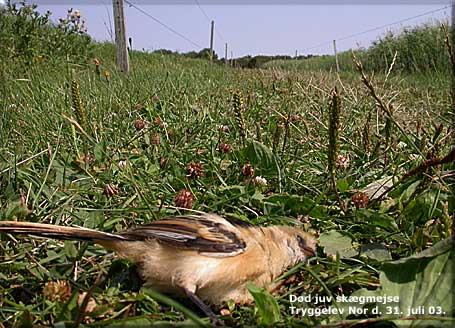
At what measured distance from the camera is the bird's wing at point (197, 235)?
117 cm

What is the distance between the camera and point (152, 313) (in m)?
1.10

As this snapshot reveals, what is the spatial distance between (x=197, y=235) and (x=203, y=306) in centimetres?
18

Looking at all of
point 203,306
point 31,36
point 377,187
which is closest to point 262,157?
point 377,187

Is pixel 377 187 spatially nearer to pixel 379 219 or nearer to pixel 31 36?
pixel 379 219

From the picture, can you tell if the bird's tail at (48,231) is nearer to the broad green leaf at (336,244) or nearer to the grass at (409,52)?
the broad green leaf at (336,244)

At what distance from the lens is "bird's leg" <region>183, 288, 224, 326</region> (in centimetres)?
107

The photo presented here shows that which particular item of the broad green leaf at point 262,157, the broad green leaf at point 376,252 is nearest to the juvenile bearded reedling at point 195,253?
the broad green leaf at point 376,252

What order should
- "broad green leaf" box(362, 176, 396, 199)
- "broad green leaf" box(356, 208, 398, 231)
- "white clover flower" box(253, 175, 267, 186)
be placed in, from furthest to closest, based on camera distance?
"white clover flower" box(253, 175, 267, 186) → "broad green leaf" box(362, 176, 396, 199) → "broad green leaf" box(356, 208, 398, 231)

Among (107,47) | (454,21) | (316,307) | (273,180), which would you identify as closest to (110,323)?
(316,307)

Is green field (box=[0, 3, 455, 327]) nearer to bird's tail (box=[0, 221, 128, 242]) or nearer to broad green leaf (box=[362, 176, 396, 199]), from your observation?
broad green leaf (box=[362, 176, 396, 199])

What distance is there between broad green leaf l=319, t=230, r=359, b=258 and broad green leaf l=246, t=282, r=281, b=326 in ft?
1.04

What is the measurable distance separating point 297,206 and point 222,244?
0.50m

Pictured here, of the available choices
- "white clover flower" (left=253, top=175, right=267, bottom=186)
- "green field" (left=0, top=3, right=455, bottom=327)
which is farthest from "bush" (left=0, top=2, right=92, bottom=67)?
"white clover flower" (left=253, top=175, right=267, bottom=186)

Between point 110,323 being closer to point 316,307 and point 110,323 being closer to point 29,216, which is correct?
point 316,307
